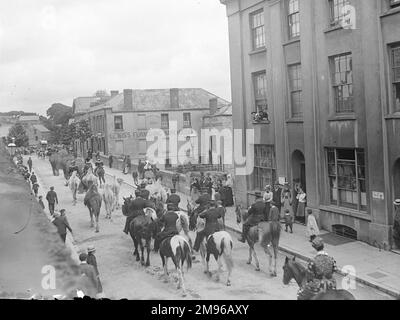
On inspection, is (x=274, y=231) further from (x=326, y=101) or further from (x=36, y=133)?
(x=36, y=133)

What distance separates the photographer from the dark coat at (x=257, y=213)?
1198cm

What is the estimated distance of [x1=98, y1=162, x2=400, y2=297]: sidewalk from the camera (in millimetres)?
10797

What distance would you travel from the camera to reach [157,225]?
1284cm

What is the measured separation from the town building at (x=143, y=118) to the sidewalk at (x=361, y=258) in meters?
23.5

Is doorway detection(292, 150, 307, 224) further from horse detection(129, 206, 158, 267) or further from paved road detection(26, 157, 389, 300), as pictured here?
horse detection(129, 206, 158, 267)

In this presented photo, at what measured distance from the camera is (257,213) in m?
12.1

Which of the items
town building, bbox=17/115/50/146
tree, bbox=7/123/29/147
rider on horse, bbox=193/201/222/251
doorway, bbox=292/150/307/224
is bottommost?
rider on horse, bbox=193/201/222/251

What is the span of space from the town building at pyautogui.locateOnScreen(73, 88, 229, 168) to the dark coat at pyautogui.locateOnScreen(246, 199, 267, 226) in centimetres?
2487

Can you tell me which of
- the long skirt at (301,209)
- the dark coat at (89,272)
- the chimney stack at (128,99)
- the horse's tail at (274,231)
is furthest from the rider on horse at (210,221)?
the chimney stack at (128,99)

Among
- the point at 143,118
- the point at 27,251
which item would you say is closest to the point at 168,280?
the point at 27,251

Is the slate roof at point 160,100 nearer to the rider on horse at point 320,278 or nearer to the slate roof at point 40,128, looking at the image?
the slate roof at point 40,128

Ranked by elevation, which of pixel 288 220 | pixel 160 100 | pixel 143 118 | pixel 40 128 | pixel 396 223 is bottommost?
pixel 288 220

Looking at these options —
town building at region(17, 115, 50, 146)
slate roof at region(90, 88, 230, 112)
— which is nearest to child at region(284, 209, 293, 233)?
town building at region(17, 115, 50, 146)

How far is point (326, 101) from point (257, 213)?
5.24 metres
